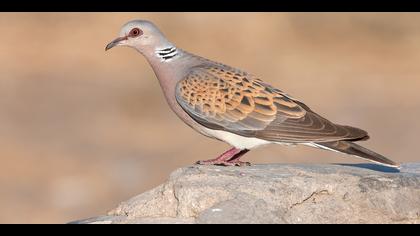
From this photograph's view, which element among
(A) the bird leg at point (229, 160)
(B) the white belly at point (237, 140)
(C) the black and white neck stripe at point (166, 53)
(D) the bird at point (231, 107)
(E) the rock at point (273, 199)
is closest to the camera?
(E) the rock at point (273, 199)

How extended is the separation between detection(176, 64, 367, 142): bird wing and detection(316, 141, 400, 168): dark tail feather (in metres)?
0.07

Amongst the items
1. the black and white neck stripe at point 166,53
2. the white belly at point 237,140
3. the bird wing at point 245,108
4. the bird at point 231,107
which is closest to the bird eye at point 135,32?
the bird at point 231,107

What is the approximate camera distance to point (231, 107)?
10188mm

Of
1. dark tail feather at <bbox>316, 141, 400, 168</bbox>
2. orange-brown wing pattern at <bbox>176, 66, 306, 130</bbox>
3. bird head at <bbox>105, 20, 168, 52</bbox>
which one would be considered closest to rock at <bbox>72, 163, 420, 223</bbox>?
dark tail feather at <bbox>316, 141, 400, 168</bbox>

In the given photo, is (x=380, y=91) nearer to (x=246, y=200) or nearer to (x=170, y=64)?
(x=170, y=64)

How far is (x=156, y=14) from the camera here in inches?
1000

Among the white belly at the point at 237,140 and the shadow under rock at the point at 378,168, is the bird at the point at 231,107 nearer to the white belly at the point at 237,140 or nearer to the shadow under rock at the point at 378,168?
the white belly at the point at 237,140

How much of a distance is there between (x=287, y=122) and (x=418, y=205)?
57.9 inches

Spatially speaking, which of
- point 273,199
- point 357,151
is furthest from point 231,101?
point 273,199

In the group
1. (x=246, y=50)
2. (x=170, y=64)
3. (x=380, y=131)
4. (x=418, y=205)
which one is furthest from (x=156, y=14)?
(x=418, y=205)

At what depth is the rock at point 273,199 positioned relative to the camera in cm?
856

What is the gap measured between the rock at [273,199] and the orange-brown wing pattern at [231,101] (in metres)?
0.84

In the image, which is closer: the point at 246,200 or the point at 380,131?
the point at 246,200

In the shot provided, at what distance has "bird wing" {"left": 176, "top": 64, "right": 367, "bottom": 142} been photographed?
9977mm
